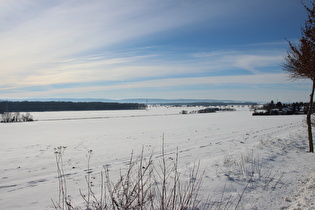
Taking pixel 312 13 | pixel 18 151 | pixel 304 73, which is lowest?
pixel 18 151

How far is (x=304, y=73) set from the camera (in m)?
9.19

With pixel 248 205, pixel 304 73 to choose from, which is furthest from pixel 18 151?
pixel 304 73

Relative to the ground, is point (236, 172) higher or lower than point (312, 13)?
lower

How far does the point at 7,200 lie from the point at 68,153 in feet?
22.0

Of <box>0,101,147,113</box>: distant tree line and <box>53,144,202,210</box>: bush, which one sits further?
<box>0,101,147,113</box>: distant tree line

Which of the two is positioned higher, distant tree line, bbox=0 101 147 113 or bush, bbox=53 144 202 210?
distant tree line, bbox=0 101 147 113

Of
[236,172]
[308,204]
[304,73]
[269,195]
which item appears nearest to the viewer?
[308,204]

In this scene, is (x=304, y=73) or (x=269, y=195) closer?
(x=269, y=195)

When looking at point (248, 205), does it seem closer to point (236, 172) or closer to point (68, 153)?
point (236, 172)

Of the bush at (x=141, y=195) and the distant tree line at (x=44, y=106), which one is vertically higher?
the distant tree line at (x=44, y=106)

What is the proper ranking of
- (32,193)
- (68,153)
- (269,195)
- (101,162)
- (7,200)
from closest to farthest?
(269,195)
(7,200)
(32,193)
(101,162)
(68,153)

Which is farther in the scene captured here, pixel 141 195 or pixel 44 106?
pixel 44 106

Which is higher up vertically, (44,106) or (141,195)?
(44,106)

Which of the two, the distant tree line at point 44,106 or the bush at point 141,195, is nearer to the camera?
the bush at point 141,195
